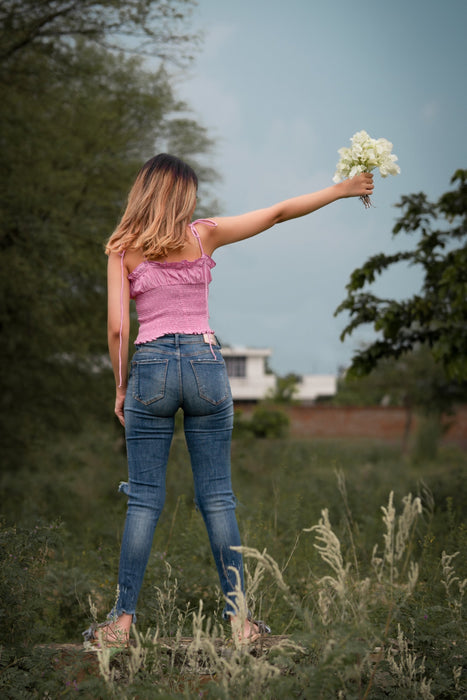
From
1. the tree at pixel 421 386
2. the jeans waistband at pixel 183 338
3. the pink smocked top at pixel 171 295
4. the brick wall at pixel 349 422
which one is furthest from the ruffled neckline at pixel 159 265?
the brick wall at pixel 349 422

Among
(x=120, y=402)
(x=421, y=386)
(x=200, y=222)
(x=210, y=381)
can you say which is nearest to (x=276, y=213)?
(x=200, y=222)

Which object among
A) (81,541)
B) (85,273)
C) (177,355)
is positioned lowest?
(81,541)

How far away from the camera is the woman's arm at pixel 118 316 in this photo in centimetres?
305

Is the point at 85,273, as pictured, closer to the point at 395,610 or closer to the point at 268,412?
the point at 395,610

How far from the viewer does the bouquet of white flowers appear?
10.6 feet

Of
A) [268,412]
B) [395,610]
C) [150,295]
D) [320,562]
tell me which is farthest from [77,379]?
[268,412]

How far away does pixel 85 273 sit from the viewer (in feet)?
32.4

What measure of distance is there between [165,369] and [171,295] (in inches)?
13.4

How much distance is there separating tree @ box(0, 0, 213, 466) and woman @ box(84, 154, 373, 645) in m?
6.15

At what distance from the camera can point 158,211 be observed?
2.98 m

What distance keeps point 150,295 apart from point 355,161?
1.16m

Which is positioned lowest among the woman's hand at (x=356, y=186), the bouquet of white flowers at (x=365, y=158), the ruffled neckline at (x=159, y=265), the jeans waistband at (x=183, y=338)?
the jeans waistband at (x=183, y=338)

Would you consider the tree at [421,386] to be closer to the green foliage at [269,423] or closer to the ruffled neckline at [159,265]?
the green foliage at [269,423]

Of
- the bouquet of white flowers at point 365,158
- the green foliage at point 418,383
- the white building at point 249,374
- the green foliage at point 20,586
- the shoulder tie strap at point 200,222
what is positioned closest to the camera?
the green foliage at point 20,586
